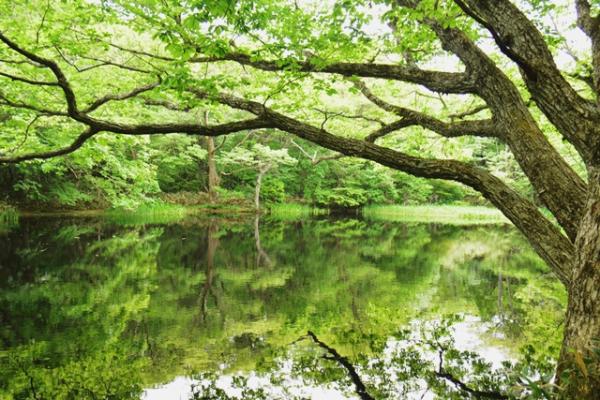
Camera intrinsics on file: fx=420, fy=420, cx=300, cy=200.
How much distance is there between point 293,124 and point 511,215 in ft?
7.07

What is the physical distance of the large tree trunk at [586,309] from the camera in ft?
8.16

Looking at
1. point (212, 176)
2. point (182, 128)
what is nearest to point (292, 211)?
point (212, 176)

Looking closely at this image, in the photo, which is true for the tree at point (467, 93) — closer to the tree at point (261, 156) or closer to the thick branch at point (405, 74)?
the thick branch at point (405, 74)

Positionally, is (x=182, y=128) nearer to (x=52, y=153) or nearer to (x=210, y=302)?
(x=52, y=153)

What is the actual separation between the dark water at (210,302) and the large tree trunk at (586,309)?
209 centimetres

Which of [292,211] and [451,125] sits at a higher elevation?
[451,125]

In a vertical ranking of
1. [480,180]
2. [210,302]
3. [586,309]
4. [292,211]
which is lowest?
[210,302]

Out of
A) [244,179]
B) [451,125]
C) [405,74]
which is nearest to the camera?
[405,74]

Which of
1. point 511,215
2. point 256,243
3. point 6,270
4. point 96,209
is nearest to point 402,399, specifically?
point 511,215

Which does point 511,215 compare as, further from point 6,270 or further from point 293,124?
point 6,270

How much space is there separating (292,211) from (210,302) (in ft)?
63.3

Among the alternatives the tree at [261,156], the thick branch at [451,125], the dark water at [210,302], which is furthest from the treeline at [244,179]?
the thick branch at [451,125]

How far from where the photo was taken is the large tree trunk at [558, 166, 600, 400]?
2.49 m

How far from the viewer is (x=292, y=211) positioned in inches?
1020
